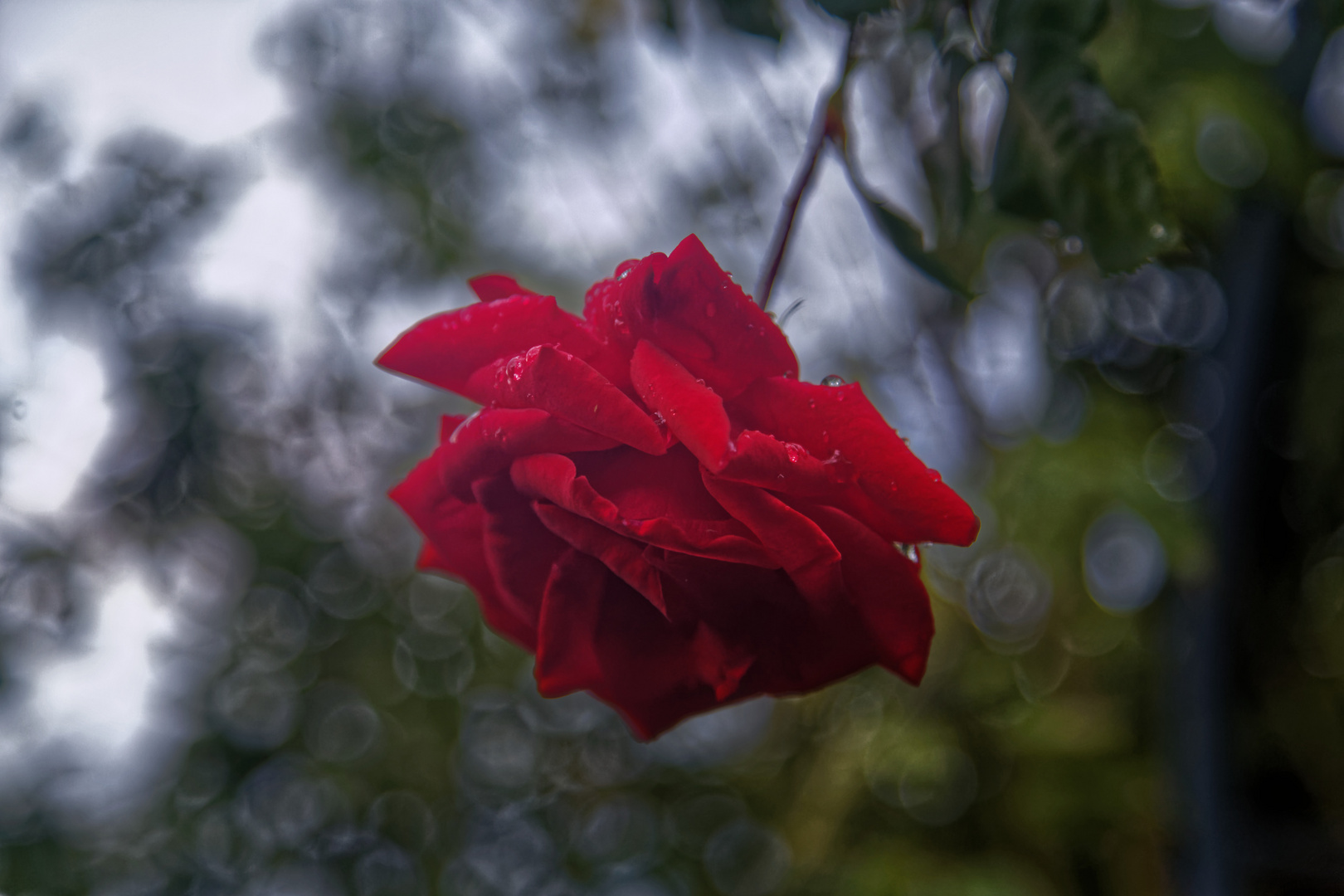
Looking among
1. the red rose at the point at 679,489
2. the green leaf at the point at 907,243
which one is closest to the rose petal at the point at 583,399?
the red rose at the point at 679,489

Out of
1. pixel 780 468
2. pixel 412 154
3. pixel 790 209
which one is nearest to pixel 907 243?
pixel 790 209

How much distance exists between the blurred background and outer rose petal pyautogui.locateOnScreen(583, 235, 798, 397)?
0.43 meters

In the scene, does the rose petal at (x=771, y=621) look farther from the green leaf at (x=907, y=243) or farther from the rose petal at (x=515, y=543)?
the green leaf at (x=907, y=243)

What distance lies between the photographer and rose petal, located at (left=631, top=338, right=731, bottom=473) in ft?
0.88

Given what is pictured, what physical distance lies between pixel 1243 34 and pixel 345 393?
3.32 feet

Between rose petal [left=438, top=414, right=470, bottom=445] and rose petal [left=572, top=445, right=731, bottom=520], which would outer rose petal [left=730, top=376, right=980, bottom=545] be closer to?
rose petal [left=572, top=445, right=731, bottom=520]

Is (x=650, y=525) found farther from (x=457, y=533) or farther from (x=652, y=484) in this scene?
(x=457, y=533)

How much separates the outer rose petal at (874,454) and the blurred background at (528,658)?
43 centimetres

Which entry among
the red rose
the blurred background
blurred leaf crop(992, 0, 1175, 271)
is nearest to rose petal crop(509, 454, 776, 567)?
the red rose

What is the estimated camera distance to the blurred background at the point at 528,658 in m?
0.78

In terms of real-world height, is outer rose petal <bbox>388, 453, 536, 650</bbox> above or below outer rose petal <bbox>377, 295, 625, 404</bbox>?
below

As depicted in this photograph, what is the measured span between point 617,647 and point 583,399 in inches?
4.5

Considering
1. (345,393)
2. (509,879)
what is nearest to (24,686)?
(345,393)

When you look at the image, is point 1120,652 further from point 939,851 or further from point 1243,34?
point 1243,34
